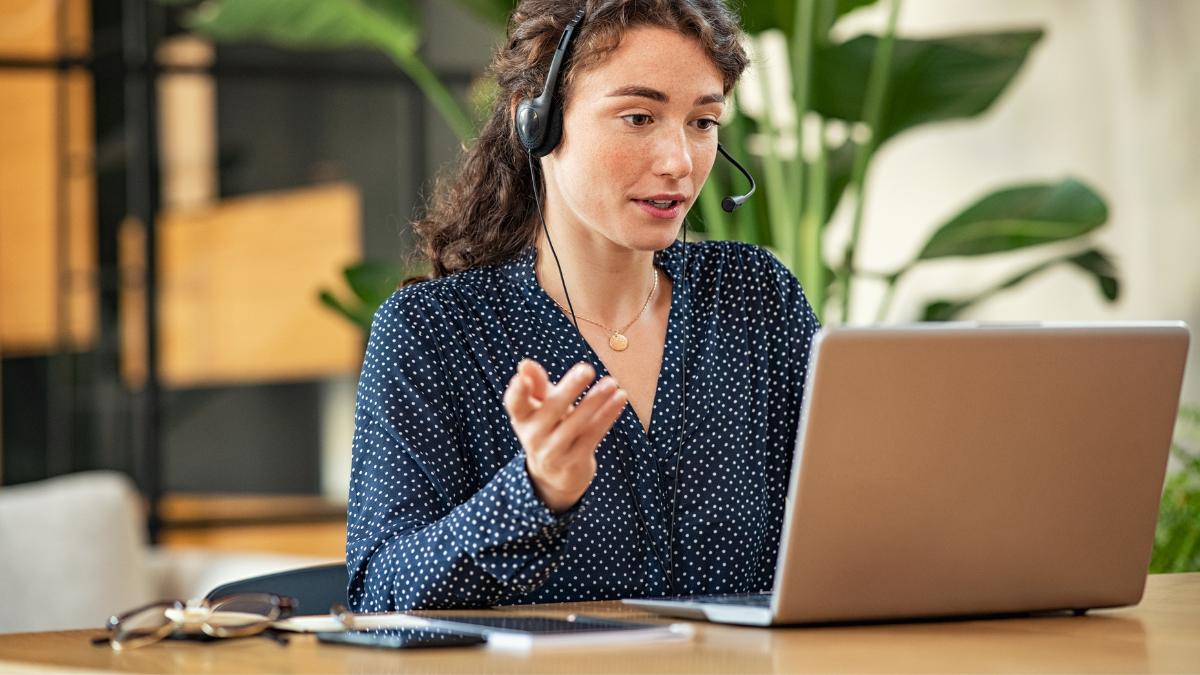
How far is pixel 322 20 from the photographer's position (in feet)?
11.4

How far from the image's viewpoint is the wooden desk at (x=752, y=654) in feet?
3.05

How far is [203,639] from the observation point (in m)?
1.06

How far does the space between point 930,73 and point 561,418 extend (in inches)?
87.0

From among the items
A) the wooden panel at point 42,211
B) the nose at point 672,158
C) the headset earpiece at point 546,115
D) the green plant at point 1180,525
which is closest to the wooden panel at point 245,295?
the wooden panel at point 42,211

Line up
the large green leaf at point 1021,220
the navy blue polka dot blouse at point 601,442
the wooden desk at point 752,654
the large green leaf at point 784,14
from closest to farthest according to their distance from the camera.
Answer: the wooden desk at point 752,654
the navy blue polka dot blouse at point 601,442
the large green leaf at point 1021,220
the large green leaf at point 784,14

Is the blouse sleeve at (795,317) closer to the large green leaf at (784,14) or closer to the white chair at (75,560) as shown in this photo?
the large green leaf at (784,14)

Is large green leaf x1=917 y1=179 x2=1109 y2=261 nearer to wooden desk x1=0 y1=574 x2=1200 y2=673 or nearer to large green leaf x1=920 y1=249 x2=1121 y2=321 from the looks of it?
large green leaf x1=920 y1=249 x2=1121 y2=321

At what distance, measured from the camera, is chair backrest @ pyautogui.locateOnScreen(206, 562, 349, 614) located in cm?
148

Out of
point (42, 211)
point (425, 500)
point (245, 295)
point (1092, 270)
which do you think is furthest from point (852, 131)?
point (42, 211)

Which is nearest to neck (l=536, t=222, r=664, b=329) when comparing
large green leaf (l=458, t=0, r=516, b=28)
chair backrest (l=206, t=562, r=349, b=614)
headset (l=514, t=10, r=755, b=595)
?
headset (l=514, t=10, r=755, b=595)

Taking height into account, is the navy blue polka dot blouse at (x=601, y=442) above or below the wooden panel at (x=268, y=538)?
above

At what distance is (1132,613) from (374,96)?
15.0 feet

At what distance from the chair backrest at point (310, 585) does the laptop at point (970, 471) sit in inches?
17.3

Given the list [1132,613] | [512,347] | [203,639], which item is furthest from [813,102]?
[203,639]
